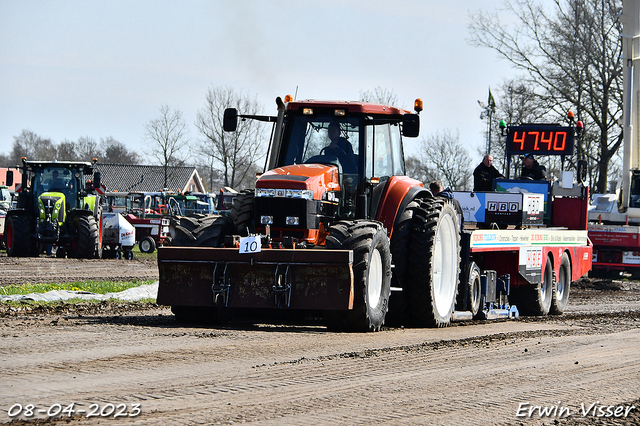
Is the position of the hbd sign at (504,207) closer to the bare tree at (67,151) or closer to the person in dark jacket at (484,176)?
the person in dark jacket at (484,176)

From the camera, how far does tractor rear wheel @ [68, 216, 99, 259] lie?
79.2 ft

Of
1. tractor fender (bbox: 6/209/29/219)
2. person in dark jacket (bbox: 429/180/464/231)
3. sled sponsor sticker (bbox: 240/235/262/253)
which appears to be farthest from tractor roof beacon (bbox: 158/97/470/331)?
tractor fender (bbox: 6/209/29/219)

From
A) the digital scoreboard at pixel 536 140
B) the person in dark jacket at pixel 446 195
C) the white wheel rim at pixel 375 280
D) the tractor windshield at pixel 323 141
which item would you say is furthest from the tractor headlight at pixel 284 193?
the digital scoreboard at pixel 536 140

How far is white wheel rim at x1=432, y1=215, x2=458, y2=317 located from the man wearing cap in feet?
15.9

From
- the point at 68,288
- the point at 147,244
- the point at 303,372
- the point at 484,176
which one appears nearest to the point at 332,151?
the point at 303,372

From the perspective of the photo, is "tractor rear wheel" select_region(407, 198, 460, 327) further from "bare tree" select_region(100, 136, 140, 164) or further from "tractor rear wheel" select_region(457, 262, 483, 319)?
"bare tree" select_region(100, 136, 140, 164)

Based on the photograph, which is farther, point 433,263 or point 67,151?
point 67,151

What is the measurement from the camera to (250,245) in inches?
357

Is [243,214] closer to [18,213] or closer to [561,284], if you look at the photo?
[561,284]

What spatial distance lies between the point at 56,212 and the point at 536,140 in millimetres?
14322

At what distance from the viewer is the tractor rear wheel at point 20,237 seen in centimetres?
2391

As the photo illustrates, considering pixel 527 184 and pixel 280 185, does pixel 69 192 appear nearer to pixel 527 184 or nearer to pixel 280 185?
pixel 527 184

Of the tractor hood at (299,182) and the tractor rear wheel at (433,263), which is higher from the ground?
the tractor hood at (299,182)

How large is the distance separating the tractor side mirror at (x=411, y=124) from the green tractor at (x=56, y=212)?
51.6 feet
